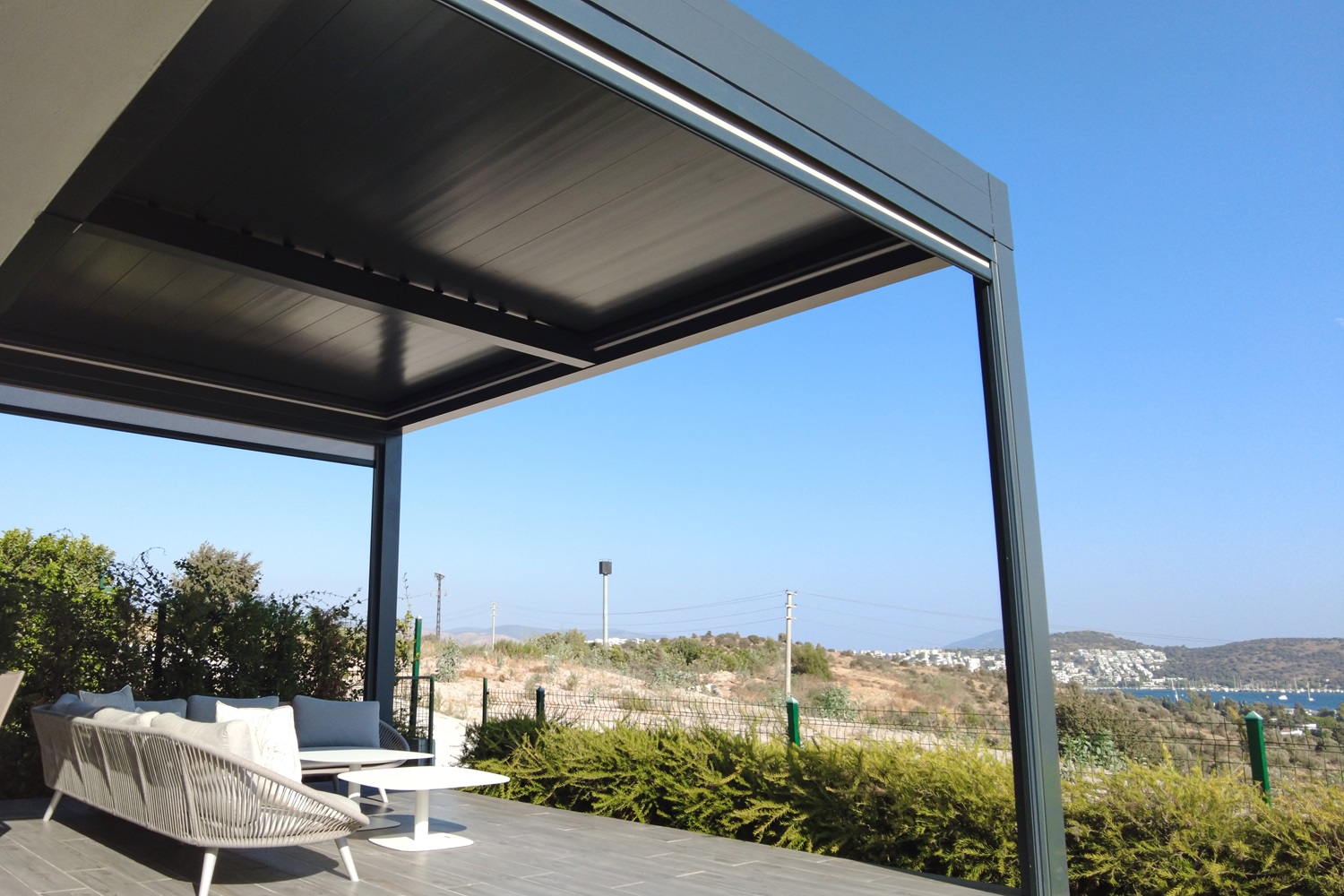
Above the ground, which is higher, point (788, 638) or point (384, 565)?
point (384, 565)

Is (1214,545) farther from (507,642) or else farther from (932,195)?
(932,195)

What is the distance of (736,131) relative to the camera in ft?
12.5

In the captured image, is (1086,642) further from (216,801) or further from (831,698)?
(216,801)

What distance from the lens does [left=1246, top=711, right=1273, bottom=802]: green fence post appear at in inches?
192

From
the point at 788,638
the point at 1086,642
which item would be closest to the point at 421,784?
the point at 788,638

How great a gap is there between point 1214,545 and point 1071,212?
42.4ft

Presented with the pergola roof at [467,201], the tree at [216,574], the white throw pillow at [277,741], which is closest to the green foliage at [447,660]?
the tree at [216,574]

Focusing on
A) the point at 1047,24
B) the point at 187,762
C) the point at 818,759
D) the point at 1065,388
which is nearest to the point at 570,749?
the point at 818,759

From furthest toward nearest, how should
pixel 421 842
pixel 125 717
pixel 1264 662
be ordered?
1. pixel 1264 662
2. pixel 421 842
3. pixel 125 717

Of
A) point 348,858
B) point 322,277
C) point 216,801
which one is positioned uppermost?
point 322,277

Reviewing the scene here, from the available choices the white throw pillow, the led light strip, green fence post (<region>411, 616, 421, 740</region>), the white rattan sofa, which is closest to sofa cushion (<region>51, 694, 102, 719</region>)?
the white rattan sofa

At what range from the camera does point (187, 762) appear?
4453 millimetres

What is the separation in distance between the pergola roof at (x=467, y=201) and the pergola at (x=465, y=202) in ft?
0.05

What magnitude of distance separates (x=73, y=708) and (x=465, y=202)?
3893mm
